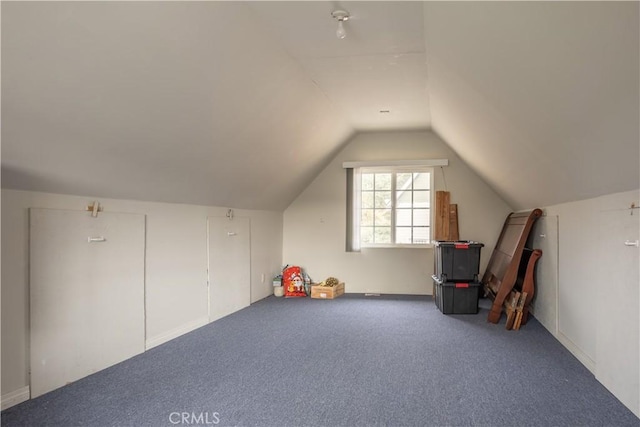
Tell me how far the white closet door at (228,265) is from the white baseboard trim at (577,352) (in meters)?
3.79

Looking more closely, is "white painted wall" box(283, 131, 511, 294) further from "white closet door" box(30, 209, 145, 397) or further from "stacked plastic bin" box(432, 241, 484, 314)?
"white closet door" box(30, 209, 145, 397)

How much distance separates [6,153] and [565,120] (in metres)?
3.36

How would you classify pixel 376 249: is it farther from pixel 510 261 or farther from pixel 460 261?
pixel 510 261

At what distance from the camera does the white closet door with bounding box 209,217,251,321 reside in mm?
5094

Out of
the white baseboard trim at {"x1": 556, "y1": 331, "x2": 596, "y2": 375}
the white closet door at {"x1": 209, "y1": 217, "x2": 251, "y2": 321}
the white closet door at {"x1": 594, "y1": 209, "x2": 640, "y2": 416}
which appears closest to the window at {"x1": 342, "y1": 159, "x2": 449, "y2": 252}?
the white closet door at {"x1": 209, "y1": 217, "x2": 251, "y2": 321}

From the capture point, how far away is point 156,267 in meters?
4.09

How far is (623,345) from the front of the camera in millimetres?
2770

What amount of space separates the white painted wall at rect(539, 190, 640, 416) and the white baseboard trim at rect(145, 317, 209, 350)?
3.80m

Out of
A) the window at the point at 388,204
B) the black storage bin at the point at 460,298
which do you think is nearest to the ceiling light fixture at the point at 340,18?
the black storage bin at the point at 460,298

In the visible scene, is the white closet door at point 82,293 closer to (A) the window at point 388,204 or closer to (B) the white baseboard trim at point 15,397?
(B) the white baseboard trim at point 15,397

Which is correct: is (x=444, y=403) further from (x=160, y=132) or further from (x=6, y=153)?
(x=6, y=153)

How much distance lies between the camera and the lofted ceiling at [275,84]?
6.51 feet

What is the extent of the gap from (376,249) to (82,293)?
187 inches

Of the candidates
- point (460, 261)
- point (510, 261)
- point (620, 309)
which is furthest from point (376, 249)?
point (620, 309)
